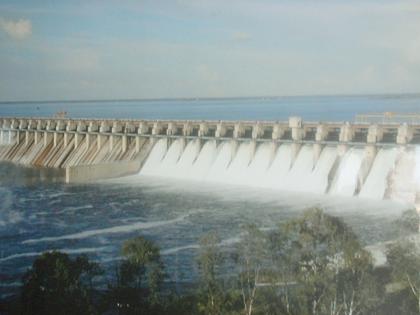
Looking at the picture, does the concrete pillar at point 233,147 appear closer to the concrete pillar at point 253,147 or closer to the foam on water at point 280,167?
the concrete pillar at point 253,147

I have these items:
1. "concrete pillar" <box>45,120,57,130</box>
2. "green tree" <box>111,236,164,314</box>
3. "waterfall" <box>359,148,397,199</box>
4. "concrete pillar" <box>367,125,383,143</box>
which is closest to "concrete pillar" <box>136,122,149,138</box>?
"concrete pillar" <box>45,120,57,130</box>

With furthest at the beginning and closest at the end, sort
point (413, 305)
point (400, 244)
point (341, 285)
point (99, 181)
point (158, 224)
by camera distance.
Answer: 1. point (99, 181)
2. point (158, 224)
3. point (400, 244)
4. point (413, 305)
5. point (341, 285)

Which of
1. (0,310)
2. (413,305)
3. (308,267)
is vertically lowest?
(0,310)

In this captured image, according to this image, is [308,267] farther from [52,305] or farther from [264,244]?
[52,305]

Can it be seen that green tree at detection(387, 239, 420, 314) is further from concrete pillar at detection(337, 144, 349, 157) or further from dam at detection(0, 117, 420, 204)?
concrete pillar at detection(337, 144, 349, 157)

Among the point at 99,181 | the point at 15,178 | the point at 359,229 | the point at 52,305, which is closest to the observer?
the point at 52,305

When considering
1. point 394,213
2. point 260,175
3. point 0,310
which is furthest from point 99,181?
point 0,310

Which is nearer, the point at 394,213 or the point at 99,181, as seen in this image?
the point at 394,213
